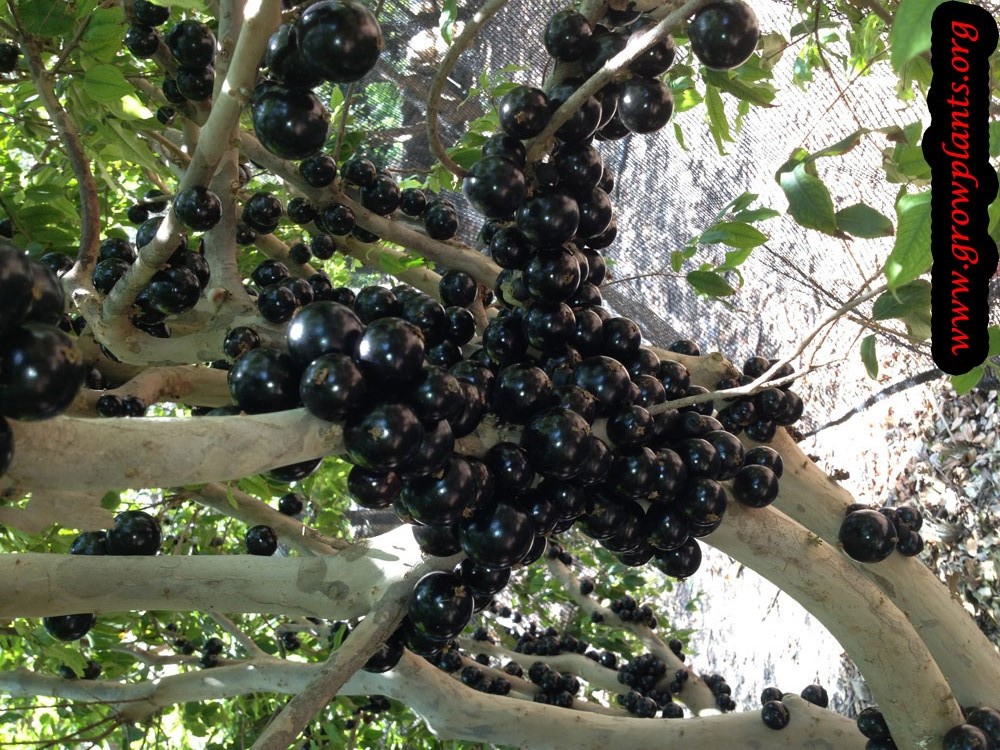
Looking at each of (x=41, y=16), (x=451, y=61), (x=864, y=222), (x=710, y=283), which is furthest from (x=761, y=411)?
(x=41, y=16)

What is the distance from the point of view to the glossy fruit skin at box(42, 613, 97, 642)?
156 cm

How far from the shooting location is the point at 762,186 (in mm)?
3721

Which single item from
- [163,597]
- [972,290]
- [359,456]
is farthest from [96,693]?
[972,290]

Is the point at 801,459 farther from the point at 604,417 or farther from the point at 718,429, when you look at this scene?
the point at 604,417

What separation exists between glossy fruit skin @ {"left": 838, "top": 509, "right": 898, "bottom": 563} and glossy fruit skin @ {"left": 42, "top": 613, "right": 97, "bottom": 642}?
60.1 inches

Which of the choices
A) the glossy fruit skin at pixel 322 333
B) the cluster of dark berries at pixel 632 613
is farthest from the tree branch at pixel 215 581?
the cluster of dark berries at pixel 632 613

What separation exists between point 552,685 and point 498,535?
1.87m

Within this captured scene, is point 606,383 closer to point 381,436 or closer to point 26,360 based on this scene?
point 381,436

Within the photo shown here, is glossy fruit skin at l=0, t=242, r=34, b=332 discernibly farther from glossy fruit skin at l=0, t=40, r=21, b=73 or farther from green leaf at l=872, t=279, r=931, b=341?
glossy fruit skin at l=0, t=40, r=21, b=73

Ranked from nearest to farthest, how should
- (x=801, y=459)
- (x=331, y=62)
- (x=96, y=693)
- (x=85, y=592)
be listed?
(x=331, y=62), (x=85, y=592), (x=801, y=459), (x=96, y=693)

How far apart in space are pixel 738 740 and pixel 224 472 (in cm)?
148

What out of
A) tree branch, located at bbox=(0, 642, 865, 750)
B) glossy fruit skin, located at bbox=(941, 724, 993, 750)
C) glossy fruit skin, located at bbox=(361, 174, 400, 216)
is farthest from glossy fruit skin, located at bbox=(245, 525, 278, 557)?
glossy fruit skin, located at bbox=(941, 724, 993, 750)

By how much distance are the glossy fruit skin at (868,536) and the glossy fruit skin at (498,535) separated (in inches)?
29.2

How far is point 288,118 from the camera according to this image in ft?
3.64
